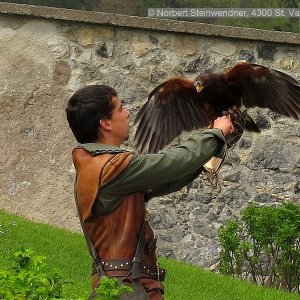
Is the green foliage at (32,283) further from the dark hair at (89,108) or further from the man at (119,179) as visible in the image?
the dark hair at (89,108)

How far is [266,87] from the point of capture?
619 cm

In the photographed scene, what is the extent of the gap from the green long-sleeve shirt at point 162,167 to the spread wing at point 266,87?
240 centimetres

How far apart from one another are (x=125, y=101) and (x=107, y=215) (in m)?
6.48

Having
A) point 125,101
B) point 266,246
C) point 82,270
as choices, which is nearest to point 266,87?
point 82,270

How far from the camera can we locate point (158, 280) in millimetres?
3672

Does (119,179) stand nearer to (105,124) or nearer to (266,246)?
(105,124)

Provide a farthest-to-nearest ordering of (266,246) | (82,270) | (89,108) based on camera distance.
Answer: (266,246) < (82,270) < (89,108)

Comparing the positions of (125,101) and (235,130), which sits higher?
(235,130)

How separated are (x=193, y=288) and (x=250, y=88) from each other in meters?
1.80

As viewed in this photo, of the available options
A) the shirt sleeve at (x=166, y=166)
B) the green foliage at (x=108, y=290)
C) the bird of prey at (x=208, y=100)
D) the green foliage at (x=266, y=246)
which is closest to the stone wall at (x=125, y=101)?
the green foliage at (x=266, y=246)

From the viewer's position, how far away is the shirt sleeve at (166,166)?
353 centimetres

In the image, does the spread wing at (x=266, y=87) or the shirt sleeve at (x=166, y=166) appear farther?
the spread wing at (x=266, y=87)

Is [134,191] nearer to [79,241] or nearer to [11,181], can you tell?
[79,241]

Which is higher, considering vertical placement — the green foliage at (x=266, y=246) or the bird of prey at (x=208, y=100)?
the bird of prey at (x=208, y=100)
